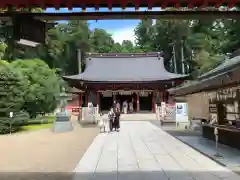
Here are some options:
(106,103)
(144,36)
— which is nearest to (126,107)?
(106,103)

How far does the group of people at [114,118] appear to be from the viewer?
19.5m

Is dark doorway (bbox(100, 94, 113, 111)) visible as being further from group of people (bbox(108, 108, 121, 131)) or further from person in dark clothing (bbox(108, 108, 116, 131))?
person in dark clothing (bbox(108, 108, 116, 131))

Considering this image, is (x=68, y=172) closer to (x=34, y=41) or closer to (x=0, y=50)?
(x=34, y=41)

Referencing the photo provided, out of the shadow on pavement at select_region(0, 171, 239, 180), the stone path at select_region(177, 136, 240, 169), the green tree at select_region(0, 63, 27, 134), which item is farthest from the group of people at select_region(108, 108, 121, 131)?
the shadow on pavement at select_region(0, 171, 239, 180)

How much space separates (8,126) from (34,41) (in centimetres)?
1455

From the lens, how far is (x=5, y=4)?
5.54 meters

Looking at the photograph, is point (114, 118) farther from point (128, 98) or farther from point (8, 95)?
point (128, 98)

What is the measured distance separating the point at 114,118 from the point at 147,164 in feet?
34.2

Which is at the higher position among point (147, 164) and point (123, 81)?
point (123, 81)

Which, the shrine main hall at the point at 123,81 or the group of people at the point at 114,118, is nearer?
the group of people at the point at 114,118

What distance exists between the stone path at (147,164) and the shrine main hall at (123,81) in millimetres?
23009

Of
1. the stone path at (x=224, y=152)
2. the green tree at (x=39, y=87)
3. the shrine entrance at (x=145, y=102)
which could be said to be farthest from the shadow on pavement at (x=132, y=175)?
the shrine entrance at (x=145, y=102)

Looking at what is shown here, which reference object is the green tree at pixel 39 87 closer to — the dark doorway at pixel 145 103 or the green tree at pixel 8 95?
the green tree at pixel 8 95

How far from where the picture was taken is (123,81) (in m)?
35.8
